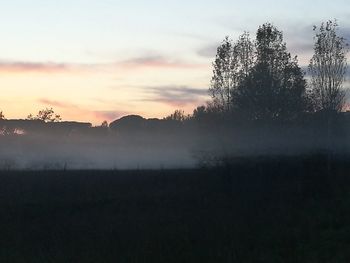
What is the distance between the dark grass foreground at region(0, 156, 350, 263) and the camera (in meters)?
19.2

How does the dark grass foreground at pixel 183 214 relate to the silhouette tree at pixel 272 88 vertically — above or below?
below

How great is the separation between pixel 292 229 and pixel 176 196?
15.9m

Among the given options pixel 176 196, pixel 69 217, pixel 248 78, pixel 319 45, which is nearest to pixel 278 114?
pixel 248 78

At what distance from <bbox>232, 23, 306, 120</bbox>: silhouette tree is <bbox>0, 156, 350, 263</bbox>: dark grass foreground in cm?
486

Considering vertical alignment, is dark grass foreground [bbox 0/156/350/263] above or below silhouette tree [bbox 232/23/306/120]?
below

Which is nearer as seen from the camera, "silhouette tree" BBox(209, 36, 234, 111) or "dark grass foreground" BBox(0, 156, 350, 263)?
"dark grass foreground" BBox(0, 156, 350, 263)

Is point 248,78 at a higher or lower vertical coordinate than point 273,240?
higher

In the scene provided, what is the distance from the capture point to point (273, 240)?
21.3 m

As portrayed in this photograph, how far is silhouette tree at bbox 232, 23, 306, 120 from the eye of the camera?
168 feet

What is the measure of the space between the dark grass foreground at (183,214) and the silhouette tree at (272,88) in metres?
4.86

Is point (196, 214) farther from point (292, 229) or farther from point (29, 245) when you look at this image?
point (29, 245)

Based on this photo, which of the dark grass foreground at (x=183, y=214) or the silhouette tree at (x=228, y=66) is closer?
the dark grass foreground at (x=183, y=214)

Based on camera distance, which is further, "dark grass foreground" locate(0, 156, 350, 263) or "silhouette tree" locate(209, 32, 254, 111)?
"silhouette tree" locate(209, 32, 254, 111)

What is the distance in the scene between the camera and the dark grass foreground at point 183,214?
1923 cm
